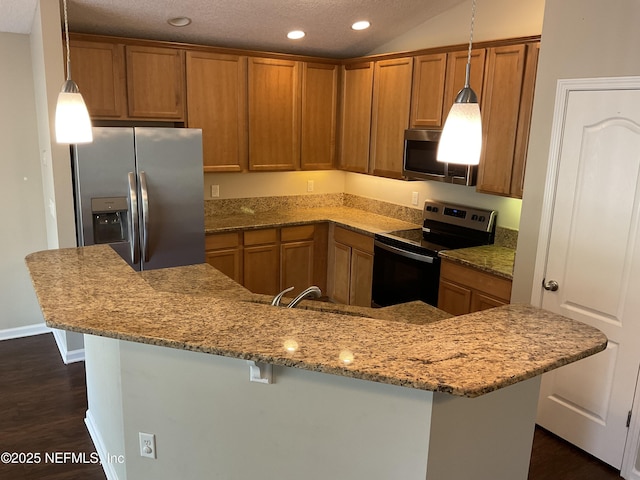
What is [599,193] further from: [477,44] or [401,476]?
[401,476]

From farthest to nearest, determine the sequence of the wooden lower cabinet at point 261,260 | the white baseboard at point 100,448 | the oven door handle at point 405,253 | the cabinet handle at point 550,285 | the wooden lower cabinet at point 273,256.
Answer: the wooden lower cabinet at point 261,260, the wooden lower cabinet at point 273,256, the oven door handle at point 405,253, the cabinet handle at point 550,285, the white baseboard at point 100,448

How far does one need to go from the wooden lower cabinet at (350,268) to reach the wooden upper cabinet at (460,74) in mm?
1365

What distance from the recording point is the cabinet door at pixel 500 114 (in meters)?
3.41

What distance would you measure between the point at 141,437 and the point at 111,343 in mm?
421

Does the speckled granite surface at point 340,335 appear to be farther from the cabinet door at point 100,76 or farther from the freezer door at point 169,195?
the cabinet door at point 100,76

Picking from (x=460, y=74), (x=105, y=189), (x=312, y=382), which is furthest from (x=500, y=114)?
(x=105, y=189)

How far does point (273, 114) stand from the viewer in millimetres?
4781

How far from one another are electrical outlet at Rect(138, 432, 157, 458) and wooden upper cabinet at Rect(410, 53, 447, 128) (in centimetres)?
→ 309

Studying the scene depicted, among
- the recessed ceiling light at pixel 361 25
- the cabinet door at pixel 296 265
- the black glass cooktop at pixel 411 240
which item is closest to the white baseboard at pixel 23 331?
the cabinet door at pixel 296 265

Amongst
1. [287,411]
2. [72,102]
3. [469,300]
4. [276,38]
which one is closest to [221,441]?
[287,411]

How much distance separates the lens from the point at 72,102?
2.08 meters

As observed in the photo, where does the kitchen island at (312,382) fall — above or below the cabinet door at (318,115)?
below

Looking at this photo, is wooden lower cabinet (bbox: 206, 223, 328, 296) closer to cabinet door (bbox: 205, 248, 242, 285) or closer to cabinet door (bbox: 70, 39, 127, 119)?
cabinet door (bbox: 205, 248, 242, 285)

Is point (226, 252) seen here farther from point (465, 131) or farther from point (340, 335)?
point (465, 131)
